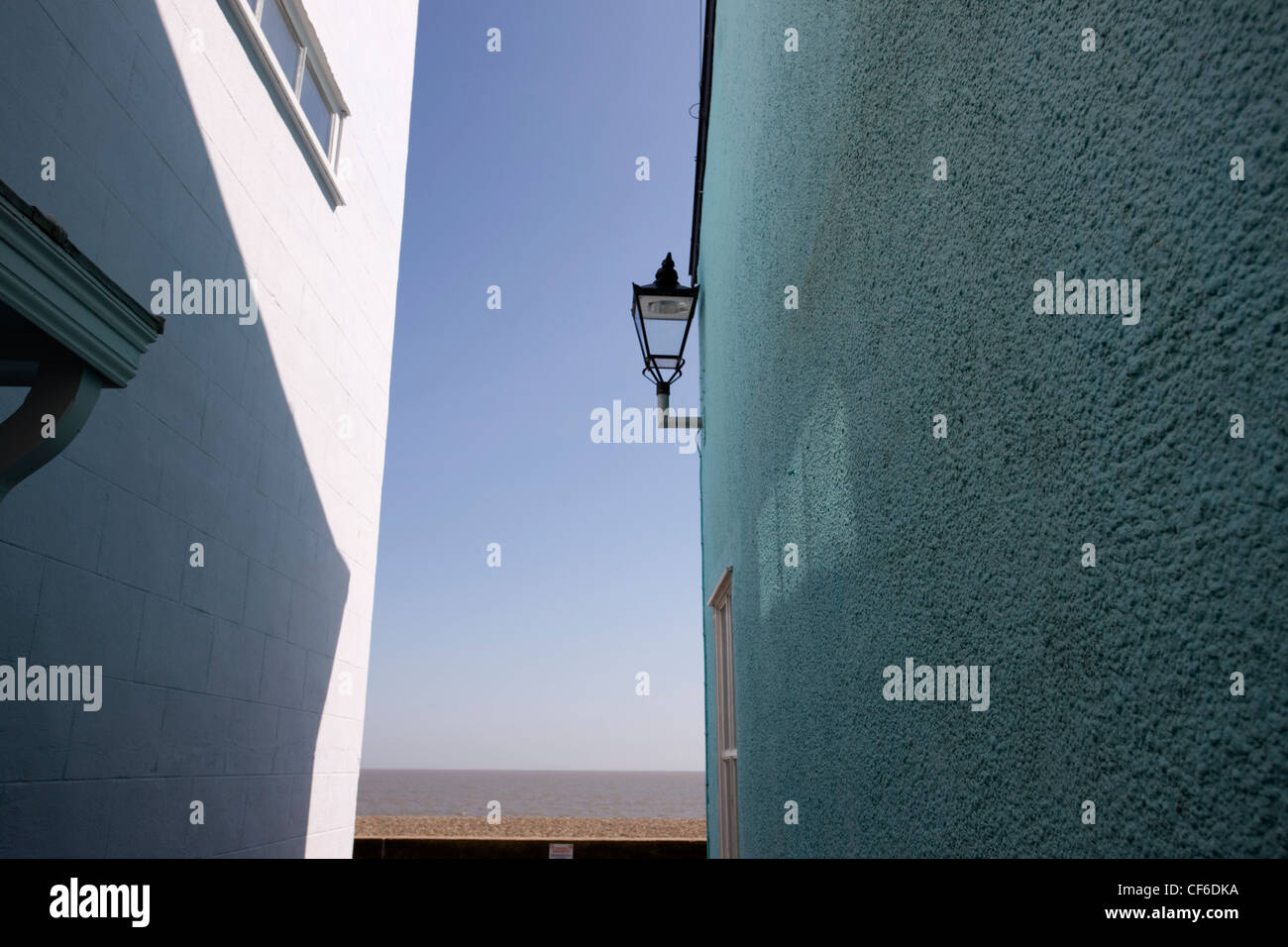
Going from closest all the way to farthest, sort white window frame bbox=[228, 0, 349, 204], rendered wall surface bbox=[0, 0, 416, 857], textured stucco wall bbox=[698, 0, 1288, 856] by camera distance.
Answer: textured stucco wall bbox=[698, 0, 1288, 856], rendered wall surface bbox=[0, 0, 416, 857], white window frame bbox=[228, 0, 349, 204]

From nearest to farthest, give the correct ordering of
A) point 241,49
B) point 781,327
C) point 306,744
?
point 781,327 → point 241,49 → point 306,744

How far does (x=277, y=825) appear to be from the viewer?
460 centimetres

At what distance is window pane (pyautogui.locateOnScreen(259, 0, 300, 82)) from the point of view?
4568 millimetres

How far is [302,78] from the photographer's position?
5078 mm

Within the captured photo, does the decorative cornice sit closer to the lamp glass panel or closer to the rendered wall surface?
the rendered wall surface

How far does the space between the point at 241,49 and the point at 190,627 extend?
2.81m

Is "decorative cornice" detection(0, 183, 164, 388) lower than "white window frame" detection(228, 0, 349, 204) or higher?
lower

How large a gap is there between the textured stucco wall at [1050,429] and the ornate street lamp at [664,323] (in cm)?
314

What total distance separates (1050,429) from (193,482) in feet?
12.1

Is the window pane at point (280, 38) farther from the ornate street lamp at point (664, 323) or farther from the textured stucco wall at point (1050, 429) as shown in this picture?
the textured stucco wall at point (1050, 429)

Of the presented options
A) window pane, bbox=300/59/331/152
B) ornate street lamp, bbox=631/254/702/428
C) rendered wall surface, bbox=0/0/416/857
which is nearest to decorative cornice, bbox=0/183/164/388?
rendered wall surface, bbox=0/0/416/857

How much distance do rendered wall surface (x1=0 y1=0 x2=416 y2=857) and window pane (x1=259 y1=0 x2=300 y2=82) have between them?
0.22 metres
